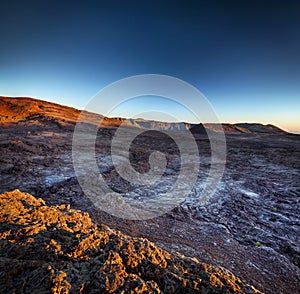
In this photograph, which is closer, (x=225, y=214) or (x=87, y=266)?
(x=87, y=266)

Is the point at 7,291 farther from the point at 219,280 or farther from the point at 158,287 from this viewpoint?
the point at 219,280

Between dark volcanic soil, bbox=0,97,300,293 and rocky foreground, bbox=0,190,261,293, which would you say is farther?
dark volcanic soil, bbox=0,97,300,293

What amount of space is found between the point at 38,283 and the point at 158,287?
3.14ft

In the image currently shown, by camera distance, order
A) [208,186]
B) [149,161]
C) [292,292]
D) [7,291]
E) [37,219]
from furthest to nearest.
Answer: [149,161], [208,186], [292,292], [37,219], [7,291]

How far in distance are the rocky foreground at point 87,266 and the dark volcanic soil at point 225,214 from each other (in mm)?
1826

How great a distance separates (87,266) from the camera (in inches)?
66.1

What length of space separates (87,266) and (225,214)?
5148 millimetres

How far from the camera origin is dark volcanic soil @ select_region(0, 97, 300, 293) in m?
3.53

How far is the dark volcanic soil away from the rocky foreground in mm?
1826

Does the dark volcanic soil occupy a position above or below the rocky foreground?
below

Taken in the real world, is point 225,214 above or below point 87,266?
below

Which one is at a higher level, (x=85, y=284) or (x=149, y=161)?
(x=85, y=284)

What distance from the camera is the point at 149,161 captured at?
12.4 metres

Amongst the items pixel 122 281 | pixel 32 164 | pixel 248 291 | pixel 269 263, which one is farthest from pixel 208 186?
pixel 32 164
